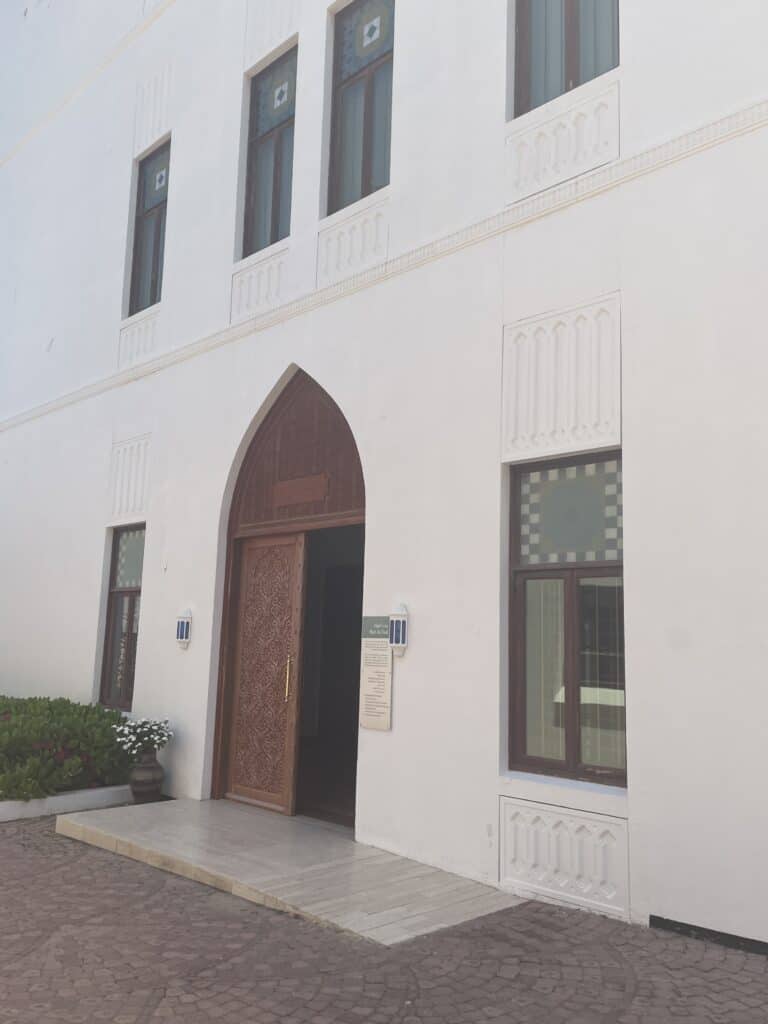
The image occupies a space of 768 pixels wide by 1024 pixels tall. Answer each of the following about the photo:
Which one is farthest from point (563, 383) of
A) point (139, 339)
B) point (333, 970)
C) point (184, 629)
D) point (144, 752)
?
point (139, 339)

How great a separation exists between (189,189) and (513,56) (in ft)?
16.0

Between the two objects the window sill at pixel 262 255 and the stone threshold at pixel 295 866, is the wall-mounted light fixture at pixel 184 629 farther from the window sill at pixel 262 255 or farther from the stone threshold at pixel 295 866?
the window sill at pixel 262 255

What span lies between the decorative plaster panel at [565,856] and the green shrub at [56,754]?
15.2 ft

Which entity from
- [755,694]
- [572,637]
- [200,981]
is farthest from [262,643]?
[755,694]

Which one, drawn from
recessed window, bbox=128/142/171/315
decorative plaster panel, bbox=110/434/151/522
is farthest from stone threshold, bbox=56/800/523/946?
recessed window, bbox=128/142/171/315

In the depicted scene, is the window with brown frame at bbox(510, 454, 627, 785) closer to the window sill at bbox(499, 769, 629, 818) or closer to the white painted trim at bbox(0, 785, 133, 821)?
the window sill at bbox(499, 769, 629, 818)

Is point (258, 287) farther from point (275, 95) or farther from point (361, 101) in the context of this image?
point (275, 95)

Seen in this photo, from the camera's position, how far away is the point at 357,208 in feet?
27.2

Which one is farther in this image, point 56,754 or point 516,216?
point 56,754

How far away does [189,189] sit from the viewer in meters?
10.7

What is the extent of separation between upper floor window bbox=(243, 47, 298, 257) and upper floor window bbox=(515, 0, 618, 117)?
3.06m

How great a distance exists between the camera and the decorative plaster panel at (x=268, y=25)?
31.1 feet

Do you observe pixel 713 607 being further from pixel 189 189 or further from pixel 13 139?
pixel 13 139

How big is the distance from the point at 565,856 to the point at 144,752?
4873 mm
